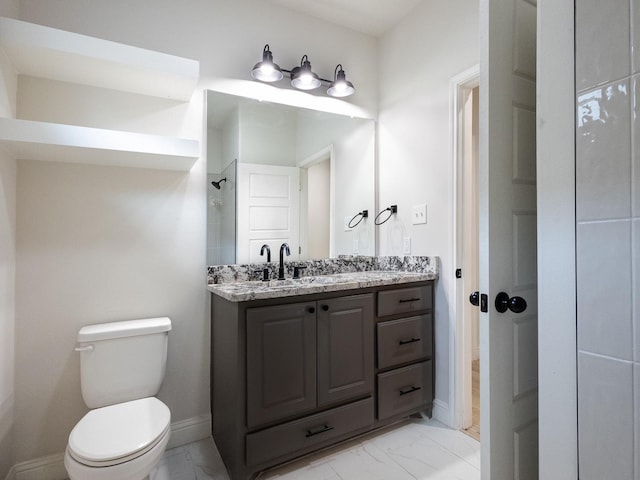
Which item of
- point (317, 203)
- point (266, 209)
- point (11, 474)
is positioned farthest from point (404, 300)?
point (11, 474)

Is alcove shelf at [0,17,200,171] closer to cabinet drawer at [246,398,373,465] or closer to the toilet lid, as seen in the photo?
the toilet lid

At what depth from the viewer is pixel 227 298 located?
1551 mm

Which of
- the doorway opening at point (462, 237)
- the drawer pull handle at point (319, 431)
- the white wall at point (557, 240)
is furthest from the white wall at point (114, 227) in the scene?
the white wall at point (557, 240)

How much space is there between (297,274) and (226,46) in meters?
1.49

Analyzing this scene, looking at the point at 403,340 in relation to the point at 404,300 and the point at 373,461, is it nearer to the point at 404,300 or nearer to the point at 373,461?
the point at 404,300

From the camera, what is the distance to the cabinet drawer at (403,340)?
192 centimetres

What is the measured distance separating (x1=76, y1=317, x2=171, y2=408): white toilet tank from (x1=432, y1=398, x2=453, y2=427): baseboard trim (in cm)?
167

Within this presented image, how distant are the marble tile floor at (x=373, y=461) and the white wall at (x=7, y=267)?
2.22ft

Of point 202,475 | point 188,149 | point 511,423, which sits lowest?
point 202,475

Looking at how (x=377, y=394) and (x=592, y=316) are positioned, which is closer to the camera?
(x=592, y=316)

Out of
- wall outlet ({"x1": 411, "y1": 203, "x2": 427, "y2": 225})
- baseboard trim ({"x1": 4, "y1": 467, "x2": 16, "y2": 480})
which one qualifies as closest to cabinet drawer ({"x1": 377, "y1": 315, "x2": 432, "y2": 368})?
wall outlet ({"x1": 411, "y1": 203, "x2": 427, "y2": 225})

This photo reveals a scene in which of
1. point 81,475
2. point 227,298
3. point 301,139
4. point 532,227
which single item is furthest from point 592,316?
point 301,139

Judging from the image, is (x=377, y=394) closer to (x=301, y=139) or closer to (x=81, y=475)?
(x=81, y=475)

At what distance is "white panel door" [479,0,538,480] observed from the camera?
0.88 meters
